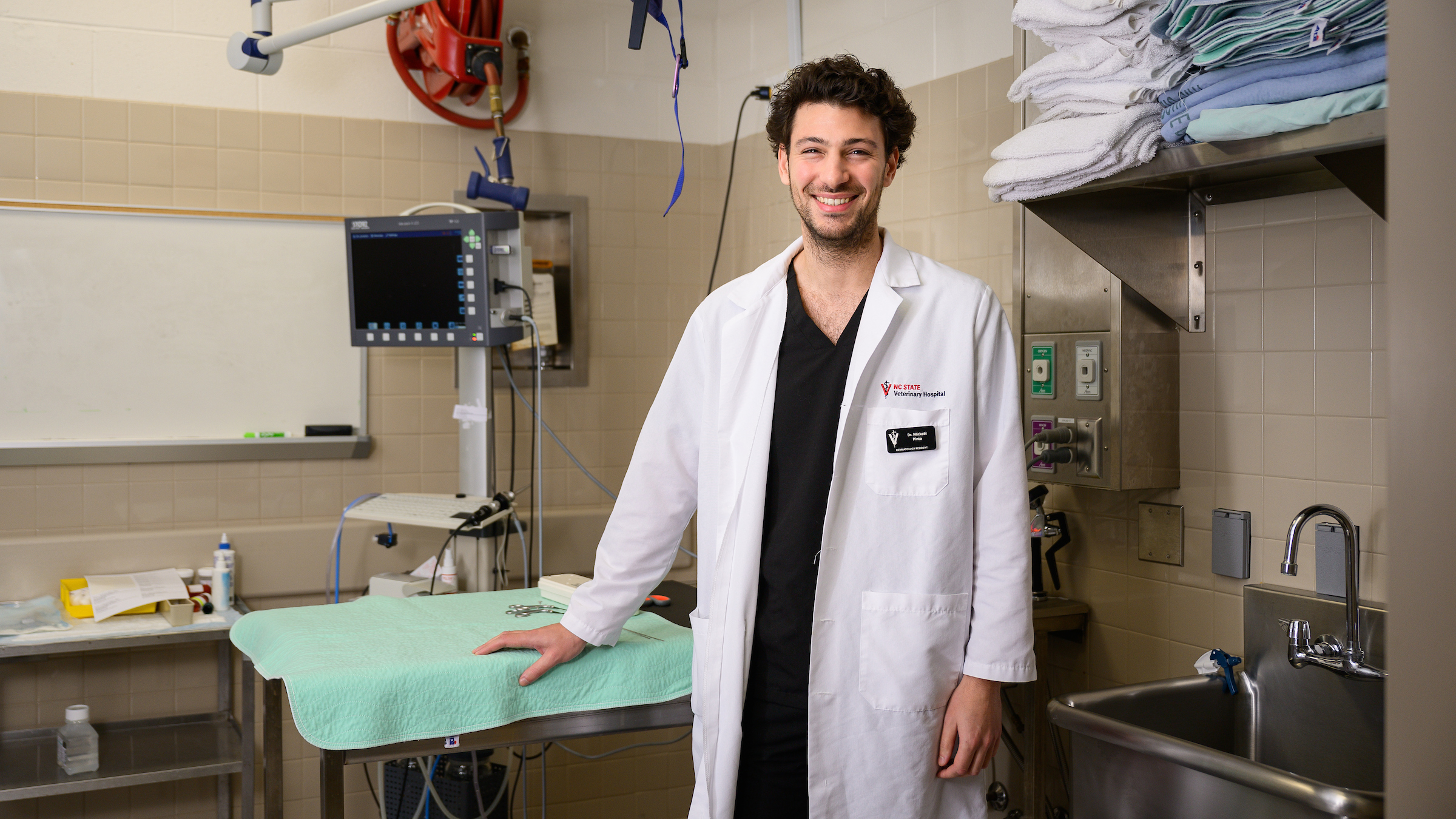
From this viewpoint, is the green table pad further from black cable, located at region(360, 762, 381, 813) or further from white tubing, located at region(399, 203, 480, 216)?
black cable, located at region(360, 762, 381, 813)

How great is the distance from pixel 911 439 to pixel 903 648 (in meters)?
0.29

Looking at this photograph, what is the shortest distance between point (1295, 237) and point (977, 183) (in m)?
0.79

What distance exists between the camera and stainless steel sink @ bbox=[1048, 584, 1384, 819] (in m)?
1.33

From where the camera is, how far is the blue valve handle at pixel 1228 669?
5.77 feet

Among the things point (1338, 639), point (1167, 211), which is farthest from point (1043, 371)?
point (1338, 639)

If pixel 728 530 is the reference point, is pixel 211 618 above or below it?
below

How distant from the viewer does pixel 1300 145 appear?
1426mm

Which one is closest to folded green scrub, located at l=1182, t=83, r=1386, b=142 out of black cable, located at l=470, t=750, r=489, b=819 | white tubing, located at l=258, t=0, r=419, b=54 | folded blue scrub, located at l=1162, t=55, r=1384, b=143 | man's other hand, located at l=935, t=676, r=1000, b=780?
folded blue scrub, located at l=1162, t=55, r=1384, b=143

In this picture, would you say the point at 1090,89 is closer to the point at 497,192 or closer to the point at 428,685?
the point at 428,685

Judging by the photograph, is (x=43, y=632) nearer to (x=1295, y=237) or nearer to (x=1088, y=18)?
(x=1088, y=18)

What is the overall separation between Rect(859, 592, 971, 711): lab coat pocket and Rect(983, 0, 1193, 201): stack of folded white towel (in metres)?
0.77

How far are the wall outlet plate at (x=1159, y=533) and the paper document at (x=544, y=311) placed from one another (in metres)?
1.81

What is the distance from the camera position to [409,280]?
269 cm

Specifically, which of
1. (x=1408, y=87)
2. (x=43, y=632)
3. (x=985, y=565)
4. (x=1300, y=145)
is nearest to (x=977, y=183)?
(x=1300, y=145)
